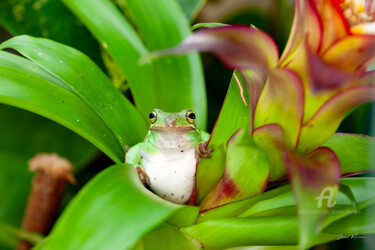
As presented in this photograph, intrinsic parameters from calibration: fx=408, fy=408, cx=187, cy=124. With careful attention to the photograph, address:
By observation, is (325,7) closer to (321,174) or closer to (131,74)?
(321,174)

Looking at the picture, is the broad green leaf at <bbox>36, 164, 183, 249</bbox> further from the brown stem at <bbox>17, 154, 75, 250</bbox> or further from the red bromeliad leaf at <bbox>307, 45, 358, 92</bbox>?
the brown stem at <bbox>17, 154, 75, 250</bbox>

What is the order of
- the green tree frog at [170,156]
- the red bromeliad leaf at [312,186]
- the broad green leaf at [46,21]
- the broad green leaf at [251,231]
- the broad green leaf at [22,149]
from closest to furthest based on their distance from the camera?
the red bromeliad leaf at [312,186] → the broad green leaf at [251,231] → the green tree frog at [170,156] → the broad green leaf at [46,21] → the broad green leaf at [22,149]

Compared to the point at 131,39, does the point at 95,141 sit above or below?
below

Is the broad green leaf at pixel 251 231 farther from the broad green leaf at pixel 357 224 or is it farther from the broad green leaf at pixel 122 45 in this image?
the broad green leaf at pixel 122 45

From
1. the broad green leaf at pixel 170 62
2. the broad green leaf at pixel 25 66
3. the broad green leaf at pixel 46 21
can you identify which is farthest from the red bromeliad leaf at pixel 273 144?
the broad green leaf at pixel 46 21

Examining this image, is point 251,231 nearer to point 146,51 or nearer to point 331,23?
point 331,23

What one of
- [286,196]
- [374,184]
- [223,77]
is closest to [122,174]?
[286,196]

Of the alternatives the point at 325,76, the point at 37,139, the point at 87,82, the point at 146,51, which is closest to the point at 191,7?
the point at 146,51
